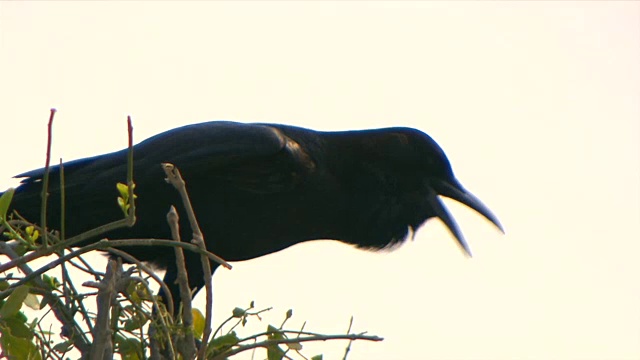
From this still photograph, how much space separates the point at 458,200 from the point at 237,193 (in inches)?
51.9

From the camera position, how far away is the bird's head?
230 inches

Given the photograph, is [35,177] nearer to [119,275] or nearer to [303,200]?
[303,200]

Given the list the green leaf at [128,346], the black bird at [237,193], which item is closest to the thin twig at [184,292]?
the green leaf at [128,346]

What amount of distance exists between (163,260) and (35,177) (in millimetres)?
694

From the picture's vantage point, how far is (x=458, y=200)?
Answer: 5938 mm

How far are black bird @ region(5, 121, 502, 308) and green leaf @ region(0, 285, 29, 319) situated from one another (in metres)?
1.89

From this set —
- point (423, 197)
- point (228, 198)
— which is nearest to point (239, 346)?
point (228, 198)

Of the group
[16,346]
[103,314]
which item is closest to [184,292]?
[103,314]

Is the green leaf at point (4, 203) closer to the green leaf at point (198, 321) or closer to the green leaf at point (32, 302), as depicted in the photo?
the green leaf at point (32, 302)

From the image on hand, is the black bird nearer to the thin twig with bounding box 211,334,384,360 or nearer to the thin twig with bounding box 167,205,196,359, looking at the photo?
the thin twig with bounding box 211,334,384,360

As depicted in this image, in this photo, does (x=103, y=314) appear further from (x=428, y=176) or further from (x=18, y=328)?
(x=428, y=176)

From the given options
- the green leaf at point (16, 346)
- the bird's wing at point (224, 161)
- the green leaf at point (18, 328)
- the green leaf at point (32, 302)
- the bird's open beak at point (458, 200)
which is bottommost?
the green leaf at point (16, 346)

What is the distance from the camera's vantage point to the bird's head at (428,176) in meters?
5.84

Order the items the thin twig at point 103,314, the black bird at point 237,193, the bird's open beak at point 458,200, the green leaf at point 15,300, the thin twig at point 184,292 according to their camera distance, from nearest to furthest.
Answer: the thin twig at point 103,314 → the thin twig at point 184,292 → the green leaf at point 15,300 → the black bird at point 237,193 → the bird's open beak at point 458,200
